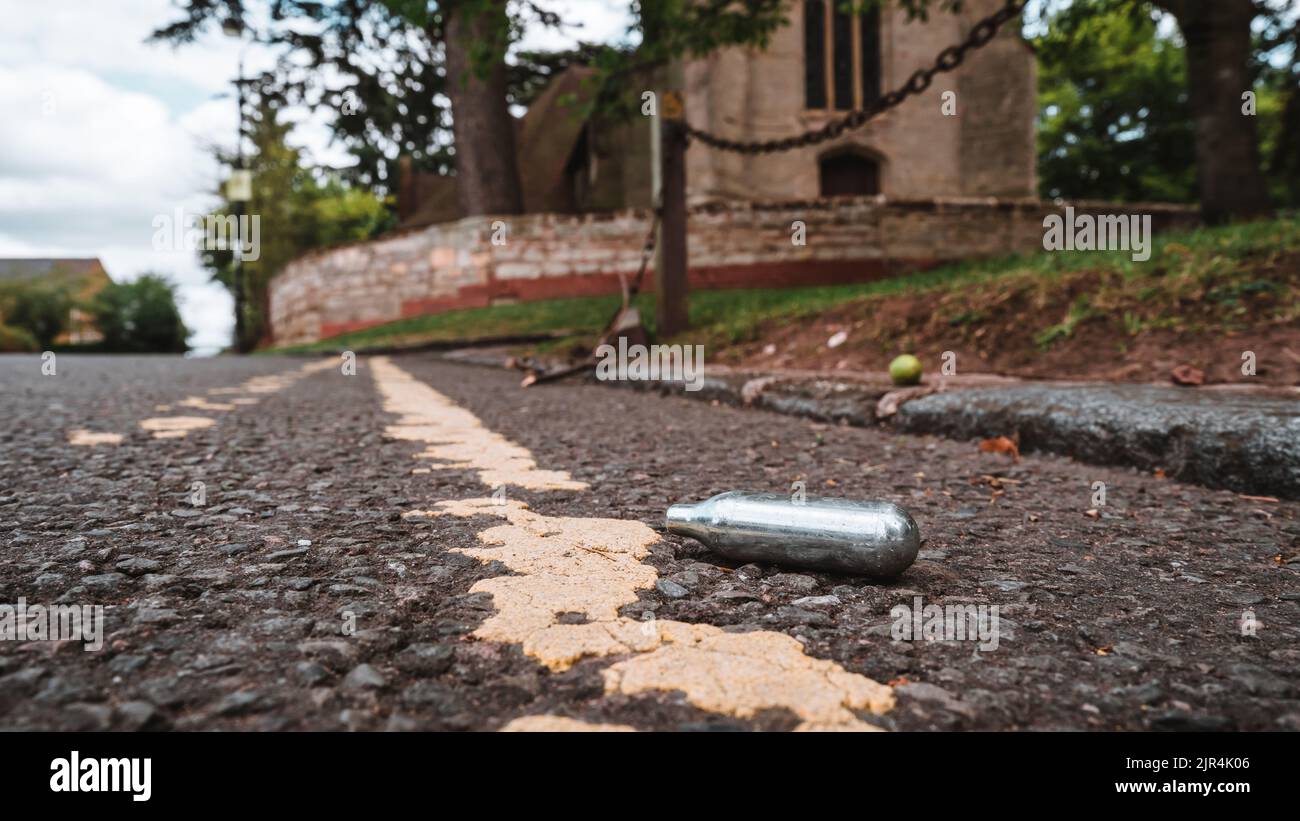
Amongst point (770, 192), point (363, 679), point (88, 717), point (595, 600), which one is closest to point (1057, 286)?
point (595, 600)

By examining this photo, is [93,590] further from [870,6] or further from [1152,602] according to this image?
[870,6]

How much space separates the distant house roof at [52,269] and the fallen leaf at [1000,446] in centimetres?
2892

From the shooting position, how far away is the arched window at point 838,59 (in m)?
14.6

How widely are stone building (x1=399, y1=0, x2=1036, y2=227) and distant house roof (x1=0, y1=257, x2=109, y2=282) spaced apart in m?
19.1

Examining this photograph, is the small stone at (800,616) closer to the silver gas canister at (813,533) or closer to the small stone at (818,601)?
the small stone at (818,601)

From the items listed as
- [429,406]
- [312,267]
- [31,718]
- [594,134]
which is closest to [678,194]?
[429,406]

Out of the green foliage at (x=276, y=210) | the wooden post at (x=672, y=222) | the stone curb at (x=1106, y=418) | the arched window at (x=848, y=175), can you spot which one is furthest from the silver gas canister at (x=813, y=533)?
the green foliage at (x=276, y=210)

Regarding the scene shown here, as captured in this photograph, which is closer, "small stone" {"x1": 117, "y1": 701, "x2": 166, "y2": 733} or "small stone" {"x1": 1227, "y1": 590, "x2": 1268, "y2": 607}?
"small stone" {"x1": 117, "y1": 701, "x2": 166, "y2": 733}

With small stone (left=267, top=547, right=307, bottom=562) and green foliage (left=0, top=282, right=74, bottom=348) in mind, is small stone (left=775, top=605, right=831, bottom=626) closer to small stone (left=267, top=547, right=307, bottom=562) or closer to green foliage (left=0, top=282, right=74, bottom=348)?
small stone (left=267, top=547, right=307, bottom=562)

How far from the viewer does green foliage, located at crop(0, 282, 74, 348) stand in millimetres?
23859

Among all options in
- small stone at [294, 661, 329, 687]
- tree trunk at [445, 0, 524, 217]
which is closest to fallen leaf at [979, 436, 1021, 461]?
small stone at [294, 661, 329, 687]

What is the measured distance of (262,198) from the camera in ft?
71.9

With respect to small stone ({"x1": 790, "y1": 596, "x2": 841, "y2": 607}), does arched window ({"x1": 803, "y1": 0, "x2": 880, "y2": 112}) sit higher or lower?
higher
